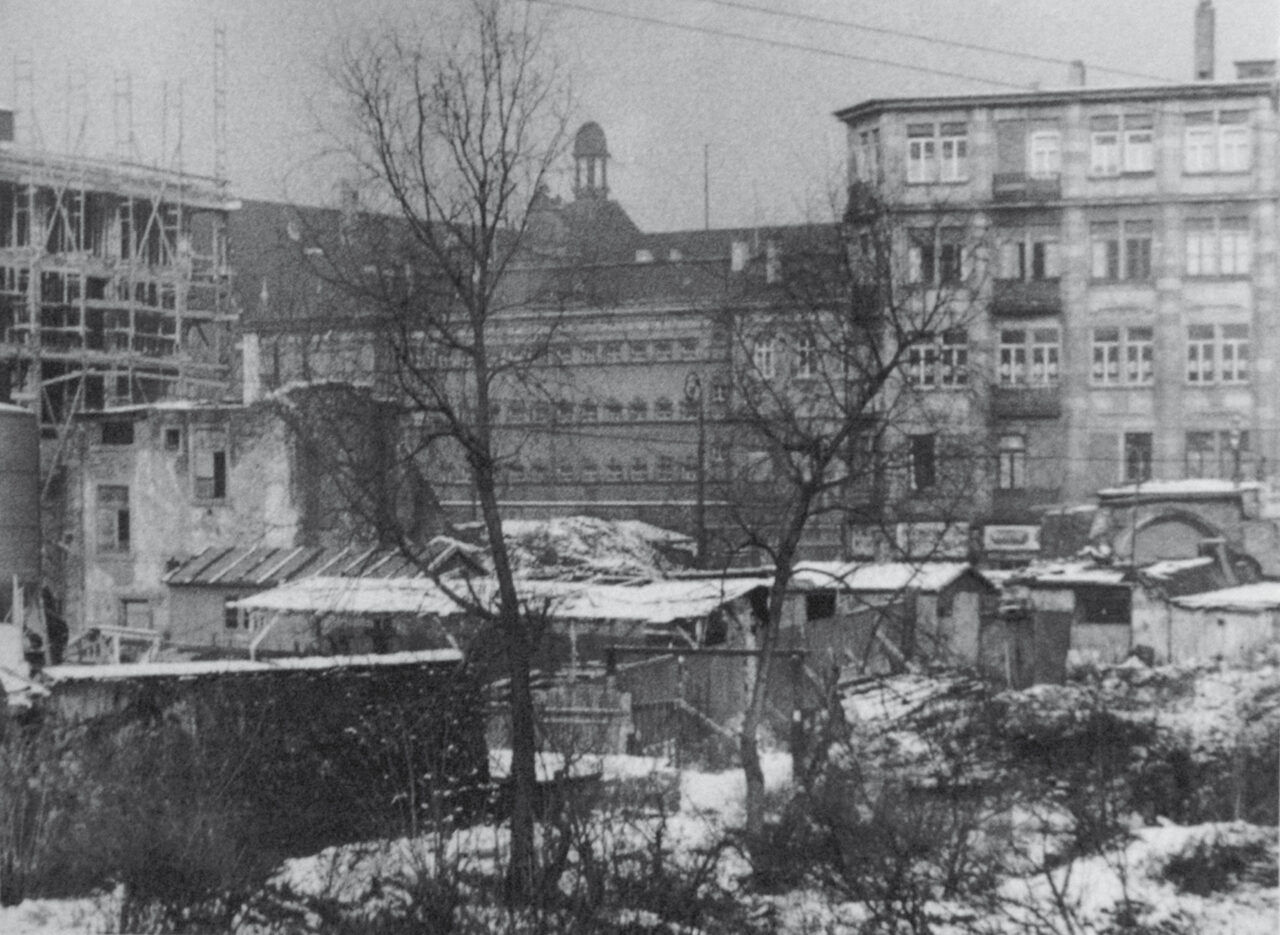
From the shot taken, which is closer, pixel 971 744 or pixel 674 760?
pixel 971 744

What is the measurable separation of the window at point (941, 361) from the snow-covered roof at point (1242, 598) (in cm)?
143

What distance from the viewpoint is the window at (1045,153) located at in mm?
7051

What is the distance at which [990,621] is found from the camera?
24.6ft

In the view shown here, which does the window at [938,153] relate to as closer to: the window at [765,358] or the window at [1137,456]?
the window at [765,358]

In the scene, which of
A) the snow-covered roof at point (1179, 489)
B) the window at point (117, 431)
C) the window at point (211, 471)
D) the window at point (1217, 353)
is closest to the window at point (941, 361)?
the snow-covered roof at point (1179, 489)

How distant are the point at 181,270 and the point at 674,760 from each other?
3602 millimetres

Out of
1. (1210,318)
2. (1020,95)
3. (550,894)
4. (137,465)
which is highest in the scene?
(1020,95)

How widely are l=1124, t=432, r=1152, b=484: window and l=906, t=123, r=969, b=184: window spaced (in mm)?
1355

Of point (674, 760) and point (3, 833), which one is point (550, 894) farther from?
point (3, 833)

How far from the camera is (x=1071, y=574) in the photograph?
719 cm

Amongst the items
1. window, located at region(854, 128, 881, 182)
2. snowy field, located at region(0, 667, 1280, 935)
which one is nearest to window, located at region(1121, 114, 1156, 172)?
window, located at region(854, 128, 881, 182)

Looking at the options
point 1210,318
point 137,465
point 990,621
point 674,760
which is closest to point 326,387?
point 137,465

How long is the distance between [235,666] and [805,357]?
10.5 ft

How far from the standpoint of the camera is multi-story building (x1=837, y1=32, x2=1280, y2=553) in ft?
21.4
